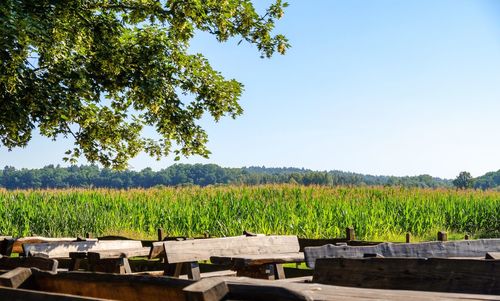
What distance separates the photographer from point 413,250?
301 inches

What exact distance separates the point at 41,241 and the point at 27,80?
21.8 feet

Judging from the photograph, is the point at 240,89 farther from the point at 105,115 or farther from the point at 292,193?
the point at 292,193

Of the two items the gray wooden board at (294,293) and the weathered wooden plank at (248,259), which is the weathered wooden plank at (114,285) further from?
the weathered wooden plank at (248,259)

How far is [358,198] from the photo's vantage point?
87.3ft

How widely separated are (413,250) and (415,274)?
2614 mm

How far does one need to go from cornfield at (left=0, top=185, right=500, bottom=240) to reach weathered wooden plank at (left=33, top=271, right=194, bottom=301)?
52.4 feet

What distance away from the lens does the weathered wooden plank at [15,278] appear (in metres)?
5.54

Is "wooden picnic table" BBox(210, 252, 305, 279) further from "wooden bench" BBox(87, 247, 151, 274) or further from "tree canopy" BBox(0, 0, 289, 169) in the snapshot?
"tree canopy" BBox(0, 0, 289, 169)

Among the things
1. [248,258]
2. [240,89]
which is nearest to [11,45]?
[240,89]

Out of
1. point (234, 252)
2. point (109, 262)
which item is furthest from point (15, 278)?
point (234, 252)

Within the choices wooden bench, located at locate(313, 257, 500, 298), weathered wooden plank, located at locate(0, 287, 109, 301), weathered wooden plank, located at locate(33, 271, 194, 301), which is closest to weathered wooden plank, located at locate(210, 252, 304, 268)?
wooden bench, located at locate(313, 257, 500, 298)

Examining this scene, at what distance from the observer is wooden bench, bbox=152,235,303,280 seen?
8.03m

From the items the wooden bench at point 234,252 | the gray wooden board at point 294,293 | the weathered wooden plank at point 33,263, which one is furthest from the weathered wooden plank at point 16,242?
the gray wooden board at point 294,293

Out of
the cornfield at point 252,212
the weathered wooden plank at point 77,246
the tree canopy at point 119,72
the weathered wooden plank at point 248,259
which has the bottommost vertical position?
the weathered wooden plank at point 248,259
